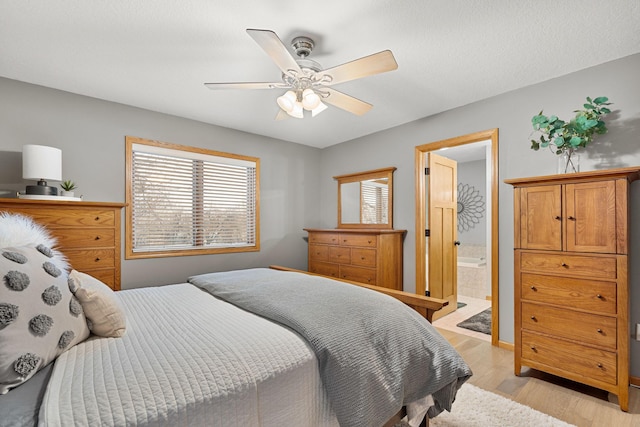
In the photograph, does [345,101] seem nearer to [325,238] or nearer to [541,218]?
[541,218]

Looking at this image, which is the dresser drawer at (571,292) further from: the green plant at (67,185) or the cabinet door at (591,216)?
the green plant at (67,185)

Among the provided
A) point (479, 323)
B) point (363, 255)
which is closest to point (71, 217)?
point (363, 255)

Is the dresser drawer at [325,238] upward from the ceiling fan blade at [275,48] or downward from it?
downward

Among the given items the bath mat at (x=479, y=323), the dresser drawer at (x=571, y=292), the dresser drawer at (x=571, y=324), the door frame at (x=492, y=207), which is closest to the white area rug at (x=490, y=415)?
the dresser drawer at (x=571, y=324)

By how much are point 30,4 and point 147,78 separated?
0.87 m

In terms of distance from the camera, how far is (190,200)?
140 inches

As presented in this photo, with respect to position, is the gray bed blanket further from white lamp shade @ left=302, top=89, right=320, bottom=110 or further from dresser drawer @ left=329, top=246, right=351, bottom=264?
dresser drawer @ left=329, top=246, right=351, bottom=264

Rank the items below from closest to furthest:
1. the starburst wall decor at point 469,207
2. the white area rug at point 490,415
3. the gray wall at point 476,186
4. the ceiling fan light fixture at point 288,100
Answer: the white area rug at point 490,415 < the ceiling fan light fixture at point 288,100 < the gray wall at point 476,186 < the starburst wall decor at point 469,207

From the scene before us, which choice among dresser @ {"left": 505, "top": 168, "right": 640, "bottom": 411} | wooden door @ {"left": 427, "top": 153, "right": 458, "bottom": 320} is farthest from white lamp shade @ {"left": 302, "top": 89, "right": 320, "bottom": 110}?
wooden door @ {"left": 427, "top": 153, "right": 458, "bottom": 320}

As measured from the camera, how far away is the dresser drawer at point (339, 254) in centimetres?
367

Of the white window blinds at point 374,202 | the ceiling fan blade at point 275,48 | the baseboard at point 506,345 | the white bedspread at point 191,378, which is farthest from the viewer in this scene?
the white window blinds at point 374,202

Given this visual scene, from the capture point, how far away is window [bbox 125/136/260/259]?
320 centimetres

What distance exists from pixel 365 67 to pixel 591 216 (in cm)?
183

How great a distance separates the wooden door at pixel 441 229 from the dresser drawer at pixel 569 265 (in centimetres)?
137
